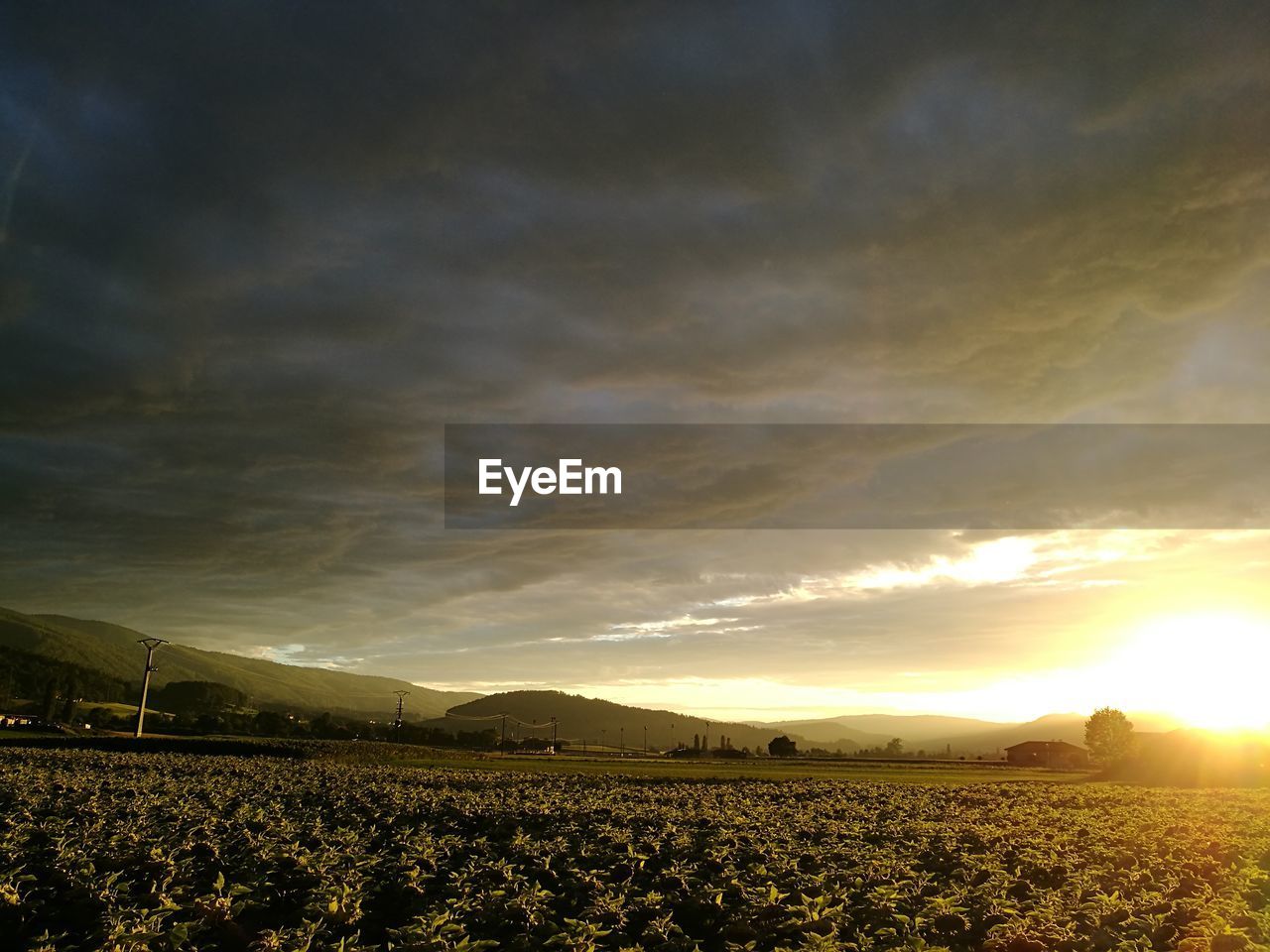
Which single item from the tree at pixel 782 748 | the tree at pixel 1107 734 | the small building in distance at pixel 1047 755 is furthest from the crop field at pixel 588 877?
the tree at pixel 1107 734

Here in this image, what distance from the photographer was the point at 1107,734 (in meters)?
175

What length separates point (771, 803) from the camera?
97.0 feet

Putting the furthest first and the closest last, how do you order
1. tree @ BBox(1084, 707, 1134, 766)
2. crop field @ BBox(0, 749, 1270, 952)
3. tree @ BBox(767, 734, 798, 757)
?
tree @ BBox(1084, 707, 1134, 766) → tree @ BBox(767, 734, 798, 757) → crop field @ BBox(0, 749, 1270, 952)

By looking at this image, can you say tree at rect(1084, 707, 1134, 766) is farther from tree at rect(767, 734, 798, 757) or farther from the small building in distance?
tree at rect(767, 734, 798, 757)

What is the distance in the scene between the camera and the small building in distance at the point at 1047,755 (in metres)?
142

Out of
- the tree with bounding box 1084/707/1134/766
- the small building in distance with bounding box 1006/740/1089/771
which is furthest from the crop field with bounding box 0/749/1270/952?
the tree with bounding box 1084/707/1134/766

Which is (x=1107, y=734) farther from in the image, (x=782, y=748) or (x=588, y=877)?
(x=588, y=877)

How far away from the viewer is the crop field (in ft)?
44.1

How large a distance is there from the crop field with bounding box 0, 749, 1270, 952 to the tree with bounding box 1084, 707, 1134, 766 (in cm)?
17254

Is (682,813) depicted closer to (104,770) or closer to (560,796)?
(560,796)

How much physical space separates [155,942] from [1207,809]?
38.0m

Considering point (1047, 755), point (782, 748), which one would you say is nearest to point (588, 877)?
point (782, 748)

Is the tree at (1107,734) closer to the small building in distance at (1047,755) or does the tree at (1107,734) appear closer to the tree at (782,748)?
the small building in distance at (1047,755)

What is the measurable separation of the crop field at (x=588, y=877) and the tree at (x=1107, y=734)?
566 feet
